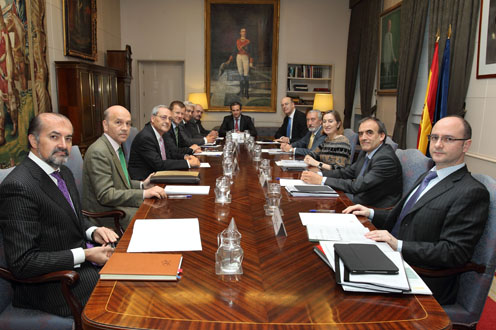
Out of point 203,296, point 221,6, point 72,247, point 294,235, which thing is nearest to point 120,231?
point 72,247

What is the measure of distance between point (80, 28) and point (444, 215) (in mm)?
6680

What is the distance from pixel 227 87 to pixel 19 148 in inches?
204

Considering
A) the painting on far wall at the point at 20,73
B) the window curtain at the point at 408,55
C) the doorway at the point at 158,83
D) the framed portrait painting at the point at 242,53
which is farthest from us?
the doorway at the point at 158,83

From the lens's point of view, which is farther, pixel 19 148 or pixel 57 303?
pixel 19 148

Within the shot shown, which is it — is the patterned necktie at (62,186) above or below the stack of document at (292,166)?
above

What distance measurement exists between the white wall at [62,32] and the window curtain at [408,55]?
205 inches

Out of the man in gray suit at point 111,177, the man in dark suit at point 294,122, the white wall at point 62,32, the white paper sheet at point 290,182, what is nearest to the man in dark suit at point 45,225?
the man in gray suit at point 111,177

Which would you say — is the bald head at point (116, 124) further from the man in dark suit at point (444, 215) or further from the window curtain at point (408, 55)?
the window curtain at point (408, 55)

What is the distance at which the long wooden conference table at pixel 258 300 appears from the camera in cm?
111

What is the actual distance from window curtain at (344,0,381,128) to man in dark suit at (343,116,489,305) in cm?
570

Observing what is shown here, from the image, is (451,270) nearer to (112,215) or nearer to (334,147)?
(112,215)

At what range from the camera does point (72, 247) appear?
1897 millimetres

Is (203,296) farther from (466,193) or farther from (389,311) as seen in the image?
(466,193)

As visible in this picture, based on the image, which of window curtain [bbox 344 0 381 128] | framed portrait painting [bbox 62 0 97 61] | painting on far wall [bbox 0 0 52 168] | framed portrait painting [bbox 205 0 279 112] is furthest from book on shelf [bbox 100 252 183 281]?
framed portrait painting [bbox 205 0 279 112]
